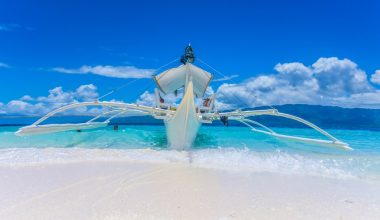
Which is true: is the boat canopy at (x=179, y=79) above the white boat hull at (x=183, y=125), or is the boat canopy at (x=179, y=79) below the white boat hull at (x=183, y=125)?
above

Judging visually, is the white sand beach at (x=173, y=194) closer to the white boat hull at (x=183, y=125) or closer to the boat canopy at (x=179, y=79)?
the white boat hull at (x=183, y=125)

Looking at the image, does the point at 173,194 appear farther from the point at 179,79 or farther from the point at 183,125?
the point at 179,79

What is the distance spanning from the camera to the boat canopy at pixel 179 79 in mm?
12281

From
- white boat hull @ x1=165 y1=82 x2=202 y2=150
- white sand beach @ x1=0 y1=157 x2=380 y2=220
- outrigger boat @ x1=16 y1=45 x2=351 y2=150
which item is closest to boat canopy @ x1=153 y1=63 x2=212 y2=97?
outrigger boat @ x1=16 y1=45 x2=351 y2=150

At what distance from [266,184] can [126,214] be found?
2.30 m

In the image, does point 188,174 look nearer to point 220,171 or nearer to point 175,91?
point 220,171

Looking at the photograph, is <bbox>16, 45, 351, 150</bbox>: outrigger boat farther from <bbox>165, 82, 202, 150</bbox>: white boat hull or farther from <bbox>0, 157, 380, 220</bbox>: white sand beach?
<bbox>0, 157, 380, 220</bbox>: white sand beach

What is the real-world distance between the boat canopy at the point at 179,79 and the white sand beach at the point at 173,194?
7780mm

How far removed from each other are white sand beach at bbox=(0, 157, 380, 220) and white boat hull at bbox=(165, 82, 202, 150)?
2.96 m

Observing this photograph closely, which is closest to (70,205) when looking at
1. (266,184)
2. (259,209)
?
(259,209)

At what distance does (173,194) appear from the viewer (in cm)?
338

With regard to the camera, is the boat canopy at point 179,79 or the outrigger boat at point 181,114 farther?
the boat canopy at point 179,79

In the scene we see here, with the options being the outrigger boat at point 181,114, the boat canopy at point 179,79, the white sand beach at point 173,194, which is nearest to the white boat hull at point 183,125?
the outrigger boat at point 181,114

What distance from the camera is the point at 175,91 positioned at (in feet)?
43.5
